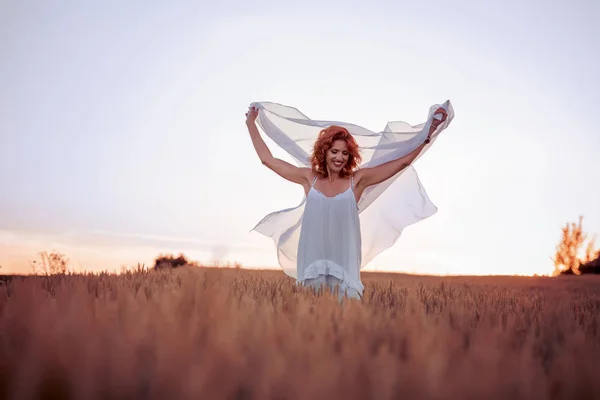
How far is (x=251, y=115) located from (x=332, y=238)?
6.51ft

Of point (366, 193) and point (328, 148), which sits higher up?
point (328, 148)

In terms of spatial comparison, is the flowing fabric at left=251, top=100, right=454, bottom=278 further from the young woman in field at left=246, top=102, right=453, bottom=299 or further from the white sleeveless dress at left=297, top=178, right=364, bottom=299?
the white sleeveless dress at left=297, top=178, right=364, bottom=299

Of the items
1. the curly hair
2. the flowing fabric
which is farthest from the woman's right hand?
the curly hair

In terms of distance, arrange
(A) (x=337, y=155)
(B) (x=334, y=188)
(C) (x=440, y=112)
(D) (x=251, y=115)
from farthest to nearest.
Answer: (D) (x=251, y=115) → (C) (x=440, y=112) → (B) (x=334, y=188) → (A) (x=337, y=155)

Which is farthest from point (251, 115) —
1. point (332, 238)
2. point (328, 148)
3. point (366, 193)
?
point (332, 238)

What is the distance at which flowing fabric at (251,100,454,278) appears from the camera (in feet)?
23.3

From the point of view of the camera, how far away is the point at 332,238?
6.28m

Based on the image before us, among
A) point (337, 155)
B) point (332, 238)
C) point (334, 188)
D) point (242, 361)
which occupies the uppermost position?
point (337, 155)

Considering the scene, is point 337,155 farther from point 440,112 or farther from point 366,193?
point 440,112

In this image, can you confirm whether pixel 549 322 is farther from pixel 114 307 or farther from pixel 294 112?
pixel 294 112

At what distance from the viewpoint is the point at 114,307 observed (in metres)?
2.34

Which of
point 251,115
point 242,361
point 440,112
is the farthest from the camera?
Answer: point 251,115

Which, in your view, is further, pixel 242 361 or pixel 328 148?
pixel 328 148

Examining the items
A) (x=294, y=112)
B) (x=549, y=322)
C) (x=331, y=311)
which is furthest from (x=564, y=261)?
(x=331, y=311)
